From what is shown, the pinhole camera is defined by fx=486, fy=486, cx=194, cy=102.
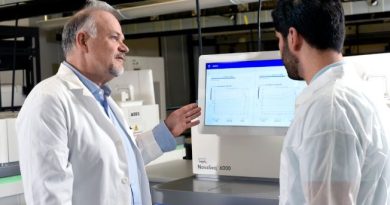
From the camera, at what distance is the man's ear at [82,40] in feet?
5.49

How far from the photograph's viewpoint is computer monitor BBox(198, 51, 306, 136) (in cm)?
168

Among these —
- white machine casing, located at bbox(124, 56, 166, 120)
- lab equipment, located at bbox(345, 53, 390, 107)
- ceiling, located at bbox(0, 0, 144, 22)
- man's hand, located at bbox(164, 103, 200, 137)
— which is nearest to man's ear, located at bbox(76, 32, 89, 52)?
man's hand, located at bbox(164, 103, 200, 137)

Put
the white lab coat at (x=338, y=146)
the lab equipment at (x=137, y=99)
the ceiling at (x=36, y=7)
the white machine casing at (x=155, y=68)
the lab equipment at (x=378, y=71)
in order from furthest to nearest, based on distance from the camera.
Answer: the white machine casing at (x=155, y=68) < the lab equipment at (x=137, y=99) < the ceiling at (x=36, y=7) < the lab equipment at (x=378, y=71) < the white lab coat at (x=338, y=146)

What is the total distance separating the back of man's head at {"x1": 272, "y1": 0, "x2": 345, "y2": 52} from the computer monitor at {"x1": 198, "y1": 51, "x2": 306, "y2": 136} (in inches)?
20.9

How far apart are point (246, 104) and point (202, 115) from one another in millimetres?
188

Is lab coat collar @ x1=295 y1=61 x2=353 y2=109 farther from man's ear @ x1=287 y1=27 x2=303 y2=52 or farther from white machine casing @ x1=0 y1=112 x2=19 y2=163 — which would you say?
white machine casing @ x1=0 y1=112 x2=19 y2=163

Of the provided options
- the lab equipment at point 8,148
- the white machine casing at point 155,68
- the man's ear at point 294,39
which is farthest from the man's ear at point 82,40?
the white machine casing at point 155,68

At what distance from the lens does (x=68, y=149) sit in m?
1.51

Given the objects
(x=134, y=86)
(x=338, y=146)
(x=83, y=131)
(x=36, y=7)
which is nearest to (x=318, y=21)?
(x=338, y=146)

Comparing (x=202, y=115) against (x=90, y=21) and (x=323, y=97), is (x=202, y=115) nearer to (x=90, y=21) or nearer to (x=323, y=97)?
(x=90, y=21)

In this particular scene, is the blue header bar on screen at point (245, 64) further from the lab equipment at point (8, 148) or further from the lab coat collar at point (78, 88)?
the lab equipment at point (8, 148)

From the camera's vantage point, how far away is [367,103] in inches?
42.9

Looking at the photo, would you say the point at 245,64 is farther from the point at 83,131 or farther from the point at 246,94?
the point at 83,131

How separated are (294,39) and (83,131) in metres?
0.76
